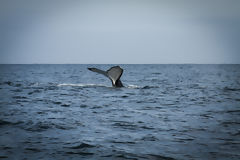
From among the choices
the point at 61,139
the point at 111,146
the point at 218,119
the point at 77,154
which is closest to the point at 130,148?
the point at 111,146

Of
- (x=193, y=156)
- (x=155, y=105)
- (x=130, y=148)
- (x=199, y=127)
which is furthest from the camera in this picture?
(x=155, y=105)

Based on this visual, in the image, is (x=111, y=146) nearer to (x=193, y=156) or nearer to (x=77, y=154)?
(x=77, y=154)

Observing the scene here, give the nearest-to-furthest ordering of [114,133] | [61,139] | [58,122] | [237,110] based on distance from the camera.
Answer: [61,139] → [114,133] → [58,122] → [237,110]

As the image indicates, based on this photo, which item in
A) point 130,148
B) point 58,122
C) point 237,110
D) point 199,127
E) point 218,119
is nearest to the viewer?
point 130,148

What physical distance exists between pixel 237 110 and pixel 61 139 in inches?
289

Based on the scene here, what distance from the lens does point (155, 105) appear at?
1230 centimetres

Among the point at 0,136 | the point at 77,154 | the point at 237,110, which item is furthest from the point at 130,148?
the point at 237,110

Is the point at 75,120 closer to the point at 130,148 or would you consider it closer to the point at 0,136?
the point at 0,136

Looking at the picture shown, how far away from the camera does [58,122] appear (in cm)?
828

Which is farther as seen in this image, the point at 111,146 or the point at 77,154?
the point at 111,146

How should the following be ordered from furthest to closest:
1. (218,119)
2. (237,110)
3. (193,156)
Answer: (237,110) < (218,119) < (193,156)

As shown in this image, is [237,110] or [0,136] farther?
[237,110]

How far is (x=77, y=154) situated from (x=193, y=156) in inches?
86.7

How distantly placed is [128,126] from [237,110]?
5216 mm
